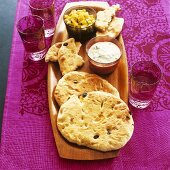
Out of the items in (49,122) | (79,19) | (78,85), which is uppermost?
(79,19)

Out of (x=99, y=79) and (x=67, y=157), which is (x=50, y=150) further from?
(x=99, y=79)

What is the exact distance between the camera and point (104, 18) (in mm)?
1525

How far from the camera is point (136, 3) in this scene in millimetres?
1769

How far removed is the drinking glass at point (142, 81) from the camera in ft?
3.99

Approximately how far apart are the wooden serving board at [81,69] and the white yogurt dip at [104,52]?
0.05 m

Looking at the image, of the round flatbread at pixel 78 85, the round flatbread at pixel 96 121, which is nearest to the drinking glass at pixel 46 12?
the round flatbread at pixel 78 85

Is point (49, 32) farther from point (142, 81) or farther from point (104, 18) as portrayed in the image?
point (142, 81)

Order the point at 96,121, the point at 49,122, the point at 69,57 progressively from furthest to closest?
1. the point at 69,57
2. the point at 49,122
3. the point at 96,121

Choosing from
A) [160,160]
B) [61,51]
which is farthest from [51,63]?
[160,160]

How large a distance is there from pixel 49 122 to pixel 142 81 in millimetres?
432

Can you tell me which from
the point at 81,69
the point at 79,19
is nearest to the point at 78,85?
the point at 81,69

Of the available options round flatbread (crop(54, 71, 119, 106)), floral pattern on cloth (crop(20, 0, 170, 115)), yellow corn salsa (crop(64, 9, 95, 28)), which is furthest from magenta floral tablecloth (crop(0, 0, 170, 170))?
yellow corn salsa (crop(64, 9, 95, 28))

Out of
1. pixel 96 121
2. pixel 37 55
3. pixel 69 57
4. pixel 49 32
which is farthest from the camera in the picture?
pixel 49 32

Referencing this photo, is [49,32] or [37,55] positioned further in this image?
[49,32]
